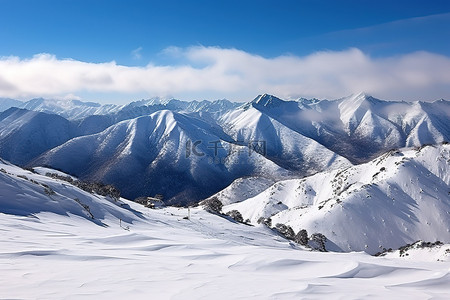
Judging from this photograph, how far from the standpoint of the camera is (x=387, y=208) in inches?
2847

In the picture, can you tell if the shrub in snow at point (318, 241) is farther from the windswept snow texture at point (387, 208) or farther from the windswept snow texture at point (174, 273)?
the windswept snow texture at point (174, 273)

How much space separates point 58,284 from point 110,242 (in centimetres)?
640

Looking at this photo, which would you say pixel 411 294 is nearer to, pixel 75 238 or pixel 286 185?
pixel 75 238

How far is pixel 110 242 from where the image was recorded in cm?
1293

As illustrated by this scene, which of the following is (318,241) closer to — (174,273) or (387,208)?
(387,208)

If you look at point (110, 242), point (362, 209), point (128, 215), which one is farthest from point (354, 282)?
point (362, 209)

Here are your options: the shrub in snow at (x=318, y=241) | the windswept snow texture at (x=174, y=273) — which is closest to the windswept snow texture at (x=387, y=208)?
the shrub in snow at (x=318, y=241)

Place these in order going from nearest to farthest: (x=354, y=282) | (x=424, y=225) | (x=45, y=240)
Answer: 1. (x=354, y=282)
2. (x=45, y=240)
3. (x=424, y=225)

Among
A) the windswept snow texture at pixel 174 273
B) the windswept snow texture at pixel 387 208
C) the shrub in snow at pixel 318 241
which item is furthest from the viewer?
the windswept snow texture at pixel 387 208

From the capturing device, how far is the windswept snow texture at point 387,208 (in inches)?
2569

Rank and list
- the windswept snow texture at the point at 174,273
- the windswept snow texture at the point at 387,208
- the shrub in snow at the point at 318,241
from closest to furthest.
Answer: the windswept snow texture at the point at 174,273 → the shrub in snow at the point at 318,241 → the windswept snow texture at the point at 387,208

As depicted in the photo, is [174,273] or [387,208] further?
[387,208]

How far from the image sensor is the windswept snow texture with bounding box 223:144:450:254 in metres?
65.2

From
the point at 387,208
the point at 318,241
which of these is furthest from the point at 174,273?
the point at 387,208
